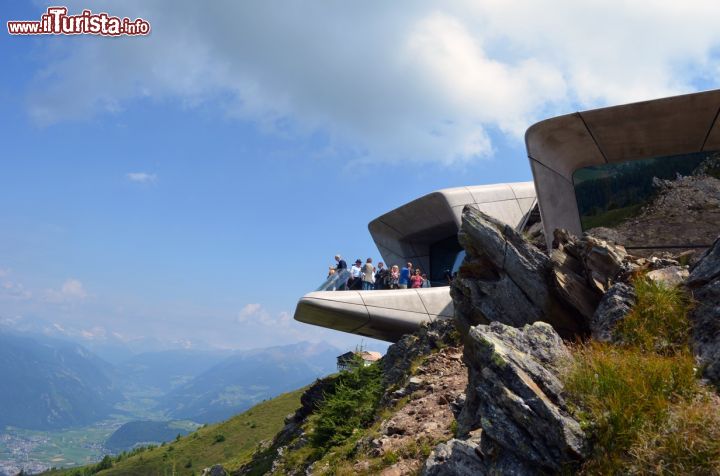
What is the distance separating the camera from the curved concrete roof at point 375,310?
1858cm

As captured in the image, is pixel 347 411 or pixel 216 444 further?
pixel 216 444

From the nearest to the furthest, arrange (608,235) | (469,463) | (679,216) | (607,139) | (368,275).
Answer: (469,463)
(679,216)
(608,235)
(607,139)
(368,275)

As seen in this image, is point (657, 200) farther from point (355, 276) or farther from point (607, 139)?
point (355, 276)

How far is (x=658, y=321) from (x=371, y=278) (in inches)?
514

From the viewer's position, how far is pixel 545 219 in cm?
1703

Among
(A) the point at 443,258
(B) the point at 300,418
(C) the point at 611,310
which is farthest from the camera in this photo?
(A) the point at 443,258

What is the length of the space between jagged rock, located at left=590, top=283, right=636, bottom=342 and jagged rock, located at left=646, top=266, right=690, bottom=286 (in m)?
0.47

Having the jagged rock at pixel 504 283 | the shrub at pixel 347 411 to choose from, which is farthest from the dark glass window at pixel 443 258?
the jagged rock at pixel 504 283

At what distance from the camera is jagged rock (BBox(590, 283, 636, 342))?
8.44m

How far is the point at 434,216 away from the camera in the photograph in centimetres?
2627

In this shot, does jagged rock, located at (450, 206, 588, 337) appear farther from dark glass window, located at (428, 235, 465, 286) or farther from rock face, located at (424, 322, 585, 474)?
dark glass window, located at (428, 235, 465, 286)

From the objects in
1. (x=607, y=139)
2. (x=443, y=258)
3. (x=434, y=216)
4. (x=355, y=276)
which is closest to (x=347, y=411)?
(x=355, y=276)

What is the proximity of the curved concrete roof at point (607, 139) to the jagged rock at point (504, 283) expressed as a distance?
678 cm

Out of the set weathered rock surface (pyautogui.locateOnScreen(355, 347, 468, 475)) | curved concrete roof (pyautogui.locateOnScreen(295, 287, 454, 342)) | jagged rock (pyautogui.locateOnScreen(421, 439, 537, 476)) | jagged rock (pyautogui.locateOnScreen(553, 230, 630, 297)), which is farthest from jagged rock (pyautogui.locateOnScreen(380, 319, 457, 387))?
jagged rock (pyautogui.locateOnScreen(421, 439, 537, 476))
